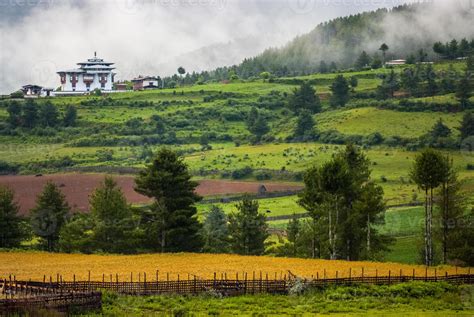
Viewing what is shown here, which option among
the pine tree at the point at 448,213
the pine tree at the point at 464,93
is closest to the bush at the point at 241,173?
the pine tree at the point at 464,93

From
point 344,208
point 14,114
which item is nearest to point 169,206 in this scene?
point 344,208

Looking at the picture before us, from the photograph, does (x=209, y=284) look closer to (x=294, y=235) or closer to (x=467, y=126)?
(x=294, y=235)

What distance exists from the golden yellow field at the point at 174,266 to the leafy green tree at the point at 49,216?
11.9m

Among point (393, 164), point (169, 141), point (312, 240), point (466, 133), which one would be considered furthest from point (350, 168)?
point (169, 141)

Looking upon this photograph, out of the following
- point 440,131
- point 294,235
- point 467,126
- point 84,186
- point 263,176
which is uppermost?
point 467,126

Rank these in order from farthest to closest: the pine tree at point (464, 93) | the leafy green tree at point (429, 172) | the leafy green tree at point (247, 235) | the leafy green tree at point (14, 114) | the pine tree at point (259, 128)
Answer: the leafy green tree at point (14, 114) → the pine tree at point (259, 128) → the pine tree at point (464, 93) → the leafy green tree at point (247, 235) → the leafy green tree at point (429, 172)

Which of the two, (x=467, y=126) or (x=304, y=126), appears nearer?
(x=467, y=126)

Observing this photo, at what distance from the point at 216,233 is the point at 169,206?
1914cm

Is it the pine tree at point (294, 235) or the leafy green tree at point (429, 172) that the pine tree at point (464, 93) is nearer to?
the pine tree at point (294, 235)

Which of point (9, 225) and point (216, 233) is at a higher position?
point (9, 225)

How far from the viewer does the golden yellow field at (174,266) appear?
63.0 m

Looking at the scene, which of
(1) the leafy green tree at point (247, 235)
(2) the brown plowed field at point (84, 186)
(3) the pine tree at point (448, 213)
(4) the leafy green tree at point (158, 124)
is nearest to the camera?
(3) the pine tree at point (448, 213)

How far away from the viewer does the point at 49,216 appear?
292 ft

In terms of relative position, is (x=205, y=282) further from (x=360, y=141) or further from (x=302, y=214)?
(x=360, y=141)
